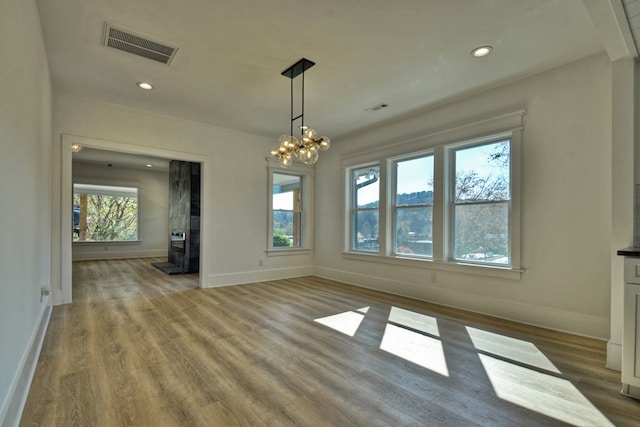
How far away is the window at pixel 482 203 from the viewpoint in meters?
3.74

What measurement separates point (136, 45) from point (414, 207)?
3.99 m

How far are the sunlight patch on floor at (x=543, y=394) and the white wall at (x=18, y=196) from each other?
2897 mm

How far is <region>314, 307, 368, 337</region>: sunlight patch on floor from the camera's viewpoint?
326 cm

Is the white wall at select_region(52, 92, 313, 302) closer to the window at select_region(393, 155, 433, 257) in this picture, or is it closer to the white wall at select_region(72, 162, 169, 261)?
the window at select_region(393, 155, 433, 257)

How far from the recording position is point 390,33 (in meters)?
2.72

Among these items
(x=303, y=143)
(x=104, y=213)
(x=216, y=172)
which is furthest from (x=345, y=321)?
(x=104, y=213)

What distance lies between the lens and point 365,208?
18.3 ft

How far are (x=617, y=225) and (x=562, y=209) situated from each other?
79cm

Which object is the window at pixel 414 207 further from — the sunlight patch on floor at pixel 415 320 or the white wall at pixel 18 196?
the white wall at pixel 18 196

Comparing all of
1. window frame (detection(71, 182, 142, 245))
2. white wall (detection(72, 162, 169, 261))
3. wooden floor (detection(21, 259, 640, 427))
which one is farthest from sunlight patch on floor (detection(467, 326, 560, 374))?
window frame (detection(71, 182, 142, 245))

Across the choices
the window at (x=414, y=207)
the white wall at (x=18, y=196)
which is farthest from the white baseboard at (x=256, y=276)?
the white wall at (x=18, y=196)

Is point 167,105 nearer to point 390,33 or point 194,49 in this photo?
point 194,49

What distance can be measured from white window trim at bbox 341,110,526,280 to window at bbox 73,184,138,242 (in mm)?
7687

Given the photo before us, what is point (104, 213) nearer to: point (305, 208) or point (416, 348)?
point (305, 208)
